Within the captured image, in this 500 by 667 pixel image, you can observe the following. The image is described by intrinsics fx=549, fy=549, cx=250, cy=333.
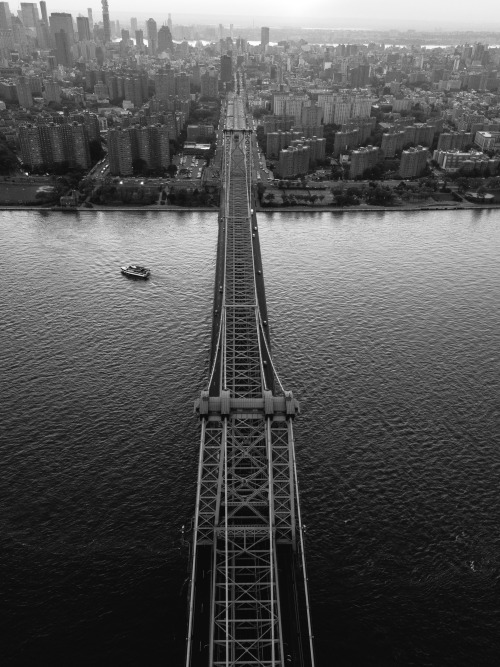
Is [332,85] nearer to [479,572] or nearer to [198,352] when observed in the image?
[198,352]

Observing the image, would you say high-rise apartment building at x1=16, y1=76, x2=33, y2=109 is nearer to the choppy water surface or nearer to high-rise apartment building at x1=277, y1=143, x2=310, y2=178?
high-rise apartment building at x1=277, y1=143, x2=310, y2=178

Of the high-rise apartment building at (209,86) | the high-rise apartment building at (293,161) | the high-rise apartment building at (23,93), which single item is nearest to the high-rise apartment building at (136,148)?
the high-rise apartment building at (293,161)

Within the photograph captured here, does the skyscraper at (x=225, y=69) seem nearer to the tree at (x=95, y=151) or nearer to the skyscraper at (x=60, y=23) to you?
the tree at (x=95, y=151)

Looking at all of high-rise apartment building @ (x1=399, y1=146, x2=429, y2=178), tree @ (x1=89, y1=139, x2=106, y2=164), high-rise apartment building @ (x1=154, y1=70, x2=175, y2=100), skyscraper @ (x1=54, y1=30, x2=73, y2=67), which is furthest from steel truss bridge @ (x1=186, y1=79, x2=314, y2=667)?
skyscraper @ (x1=54, y1=30, x2=73, y2=67)

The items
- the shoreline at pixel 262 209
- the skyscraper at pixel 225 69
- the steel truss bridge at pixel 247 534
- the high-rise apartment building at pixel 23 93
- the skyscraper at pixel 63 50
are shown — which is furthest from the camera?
the skyscraper at pixel 63 50

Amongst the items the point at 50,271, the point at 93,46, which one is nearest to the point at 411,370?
the point at 50,271

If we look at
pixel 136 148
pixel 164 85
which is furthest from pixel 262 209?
pixel 164 85
